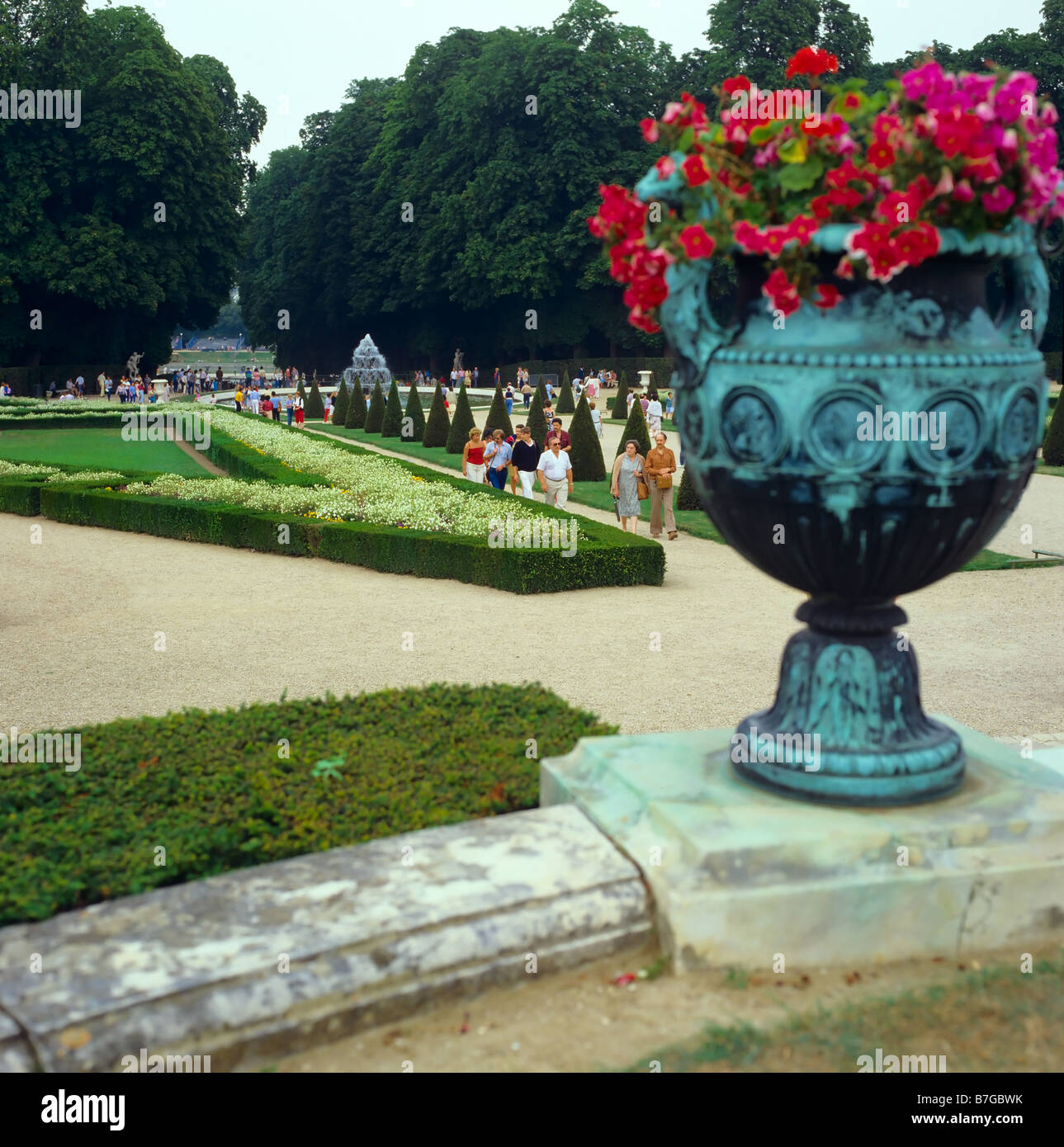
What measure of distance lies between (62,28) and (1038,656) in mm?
46378

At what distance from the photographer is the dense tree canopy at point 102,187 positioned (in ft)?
149

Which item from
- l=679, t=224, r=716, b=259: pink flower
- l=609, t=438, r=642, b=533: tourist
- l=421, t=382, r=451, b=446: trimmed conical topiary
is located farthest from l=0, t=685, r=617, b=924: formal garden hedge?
l=421, t=382, r=451, b=446: trimmed conical topiary

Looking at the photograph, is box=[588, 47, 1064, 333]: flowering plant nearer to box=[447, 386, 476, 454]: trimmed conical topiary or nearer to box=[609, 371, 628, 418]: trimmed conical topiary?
box=[447, 386, 476, 454]: trimmed conical topiary

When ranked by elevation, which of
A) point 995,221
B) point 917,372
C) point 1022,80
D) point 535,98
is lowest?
point 917,372

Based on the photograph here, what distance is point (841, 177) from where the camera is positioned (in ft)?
11.9

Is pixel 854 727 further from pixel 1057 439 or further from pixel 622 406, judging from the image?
pixel 622 406

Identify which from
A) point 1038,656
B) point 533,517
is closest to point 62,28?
point 533,517

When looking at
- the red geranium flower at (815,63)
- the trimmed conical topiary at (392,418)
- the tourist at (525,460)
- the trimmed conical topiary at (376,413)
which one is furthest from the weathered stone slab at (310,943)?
the trimmed conical topiary at (376,413)

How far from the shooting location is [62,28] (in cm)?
4534

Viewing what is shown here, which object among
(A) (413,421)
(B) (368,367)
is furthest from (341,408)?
(B) (368,367)

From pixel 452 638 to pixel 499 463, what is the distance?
25.0 feet

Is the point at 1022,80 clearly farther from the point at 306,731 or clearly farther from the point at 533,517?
the point at 533,517

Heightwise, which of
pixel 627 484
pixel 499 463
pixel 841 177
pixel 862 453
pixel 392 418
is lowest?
pixel 627 484

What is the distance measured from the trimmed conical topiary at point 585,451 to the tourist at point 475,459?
4.32 meters
